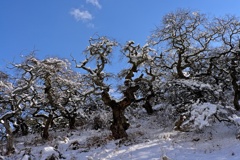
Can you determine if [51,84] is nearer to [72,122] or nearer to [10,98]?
[10,98]

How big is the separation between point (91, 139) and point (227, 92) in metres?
13.8

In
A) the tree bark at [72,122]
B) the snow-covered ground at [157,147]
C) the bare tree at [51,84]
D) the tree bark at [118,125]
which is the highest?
the bare tree at [51,84]

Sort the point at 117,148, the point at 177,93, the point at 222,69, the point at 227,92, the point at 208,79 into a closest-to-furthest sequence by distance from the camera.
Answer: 1. the point at 117,148
2. the point at 177,93
3. the point at 222,69
4. the point at 208,79
5. the point at 227,92

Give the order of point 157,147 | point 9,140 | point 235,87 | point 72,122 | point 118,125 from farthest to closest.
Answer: point 72,122, point 235,87, point 118,125, point 9,140, point 157,147

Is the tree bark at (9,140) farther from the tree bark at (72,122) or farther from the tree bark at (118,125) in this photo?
the tree bark at (72,122)

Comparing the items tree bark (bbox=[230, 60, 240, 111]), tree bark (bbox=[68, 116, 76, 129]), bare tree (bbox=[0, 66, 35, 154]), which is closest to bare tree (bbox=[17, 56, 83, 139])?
bare tree (bbox=[0, 66, 35, 154])

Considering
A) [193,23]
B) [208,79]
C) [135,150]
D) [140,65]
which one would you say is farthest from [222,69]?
[135,150]

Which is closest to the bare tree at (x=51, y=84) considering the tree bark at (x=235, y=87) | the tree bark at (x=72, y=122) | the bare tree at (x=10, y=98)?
the bare tree at (x=10, y=98)

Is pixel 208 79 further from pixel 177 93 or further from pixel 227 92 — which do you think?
pixel 177 93

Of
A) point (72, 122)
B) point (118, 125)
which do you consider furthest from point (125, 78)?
Result: point (72, 122)

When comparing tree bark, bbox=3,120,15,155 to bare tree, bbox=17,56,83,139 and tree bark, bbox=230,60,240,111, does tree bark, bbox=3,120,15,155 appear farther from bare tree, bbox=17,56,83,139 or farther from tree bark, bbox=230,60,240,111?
tree bark, bbox=230,60,240,111

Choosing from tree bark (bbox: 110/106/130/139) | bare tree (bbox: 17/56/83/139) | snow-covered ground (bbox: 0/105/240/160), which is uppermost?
bare tree (bbox: 17/56/83/139)

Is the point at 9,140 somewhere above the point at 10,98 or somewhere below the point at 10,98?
below

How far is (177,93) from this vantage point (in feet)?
59.0
